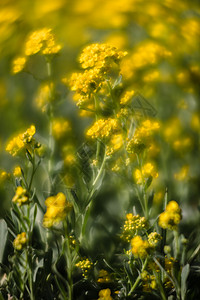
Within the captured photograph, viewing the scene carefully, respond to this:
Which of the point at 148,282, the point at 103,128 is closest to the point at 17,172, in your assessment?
the point at 103,128

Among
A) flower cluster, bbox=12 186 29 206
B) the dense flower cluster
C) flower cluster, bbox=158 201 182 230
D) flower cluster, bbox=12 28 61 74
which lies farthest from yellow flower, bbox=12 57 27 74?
flower cluster, bbox=158 201 182 230

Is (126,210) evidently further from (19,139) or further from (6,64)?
(6,64)

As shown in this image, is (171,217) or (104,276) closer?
(171,217)

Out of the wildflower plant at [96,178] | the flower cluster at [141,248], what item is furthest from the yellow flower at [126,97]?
the flower cluster at [141,248]

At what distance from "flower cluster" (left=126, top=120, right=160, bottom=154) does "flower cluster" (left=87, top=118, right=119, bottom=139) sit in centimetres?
3

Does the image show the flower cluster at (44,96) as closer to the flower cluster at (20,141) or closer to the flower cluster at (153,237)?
the flower cluster at (20,141)

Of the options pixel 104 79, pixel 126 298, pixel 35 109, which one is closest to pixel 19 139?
pixel 35 109

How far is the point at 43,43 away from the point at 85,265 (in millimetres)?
370

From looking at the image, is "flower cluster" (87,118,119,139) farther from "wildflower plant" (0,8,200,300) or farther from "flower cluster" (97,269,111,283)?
"flower cluster" (97,269,111,283)

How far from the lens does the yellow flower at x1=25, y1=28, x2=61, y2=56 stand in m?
0.69

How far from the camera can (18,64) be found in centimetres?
71

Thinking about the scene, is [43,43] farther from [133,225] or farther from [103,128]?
[133,225]

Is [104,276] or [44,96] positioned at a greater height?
[44,96]

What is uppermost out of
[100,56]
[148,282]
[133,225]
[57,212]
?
[100,56]
